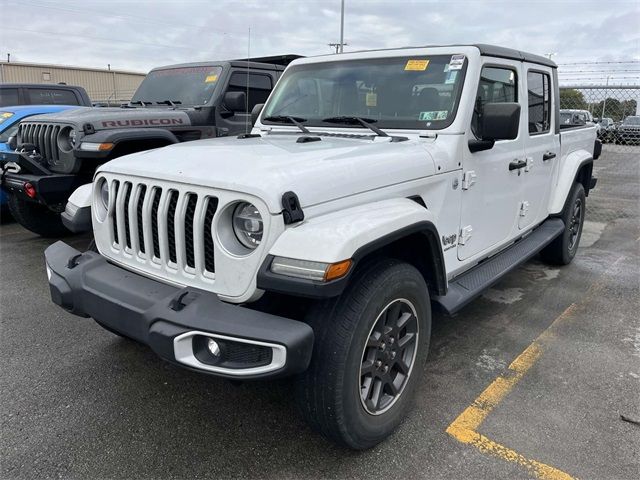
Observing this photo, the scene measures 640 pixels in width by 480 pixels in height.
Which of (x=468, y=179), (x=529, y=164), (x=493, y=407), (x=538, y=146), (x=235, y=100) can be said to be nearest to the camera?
(x=493, y=407)

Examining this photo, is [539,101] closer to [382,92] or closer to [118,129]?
[382,92]

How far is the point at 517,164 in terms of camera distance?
3.79 m

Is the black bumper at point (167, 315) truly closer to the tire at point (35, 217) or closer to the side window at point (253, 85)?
the tire at point (35, 217)

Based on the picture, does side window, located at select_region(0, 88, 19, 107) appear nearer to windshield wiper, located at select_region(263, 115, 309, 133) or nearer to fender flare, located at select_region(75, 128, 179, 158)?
fender flare, located at select_region(75, 128, 179, 158)

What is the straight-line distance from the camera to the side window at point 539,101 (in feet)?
13.6

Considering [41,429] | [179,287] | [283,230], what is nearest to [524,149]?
[283,230]

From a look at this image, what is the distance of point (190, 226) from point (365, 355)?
3.27 feet

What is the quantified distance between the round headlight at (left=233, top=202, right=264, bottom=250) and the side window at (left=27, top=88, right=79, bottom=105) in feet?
26.1


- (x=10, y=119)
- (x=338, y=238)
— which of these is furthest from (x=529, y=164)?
Result: (x=10, y=119)

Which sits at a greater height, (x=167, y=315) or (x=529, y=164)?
(x=529, y=164)

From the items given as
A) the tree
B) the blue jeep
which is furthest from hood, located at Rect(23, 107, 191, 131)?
the tree

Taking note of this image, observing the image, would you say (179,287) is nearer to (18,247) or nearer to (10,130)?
(18,247)

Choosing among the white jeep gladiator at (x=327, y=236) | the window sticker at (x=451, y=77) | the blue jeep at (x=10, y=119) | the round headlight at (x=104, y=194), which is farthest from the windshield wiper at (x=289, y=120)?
the blue jeep at (x=10, y=119)

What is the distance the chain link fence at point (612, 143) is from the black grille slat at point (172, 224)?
6075 mm
